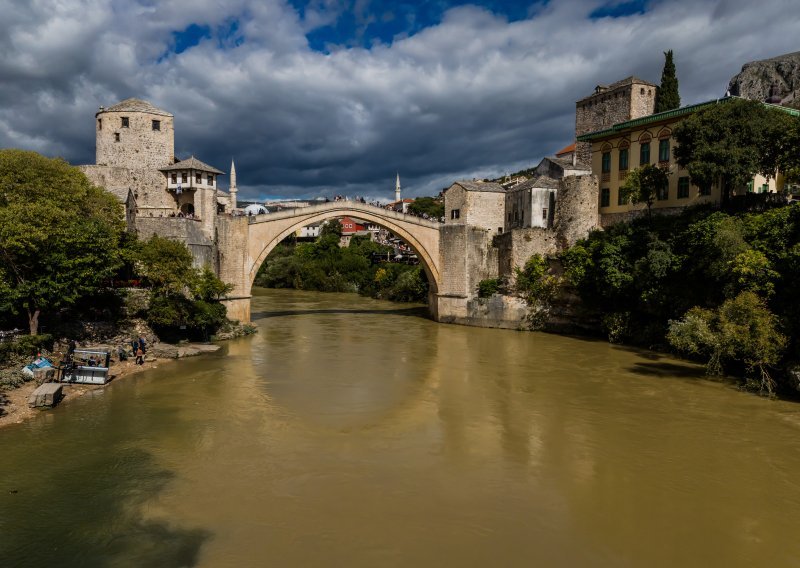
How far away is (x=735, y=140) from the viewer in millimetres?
19094

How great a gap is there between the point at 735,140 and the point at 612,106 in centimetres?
2355

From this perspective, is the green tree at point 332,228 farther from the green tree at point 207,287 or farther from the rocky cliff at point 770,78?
the rocky cliff at point 770,78

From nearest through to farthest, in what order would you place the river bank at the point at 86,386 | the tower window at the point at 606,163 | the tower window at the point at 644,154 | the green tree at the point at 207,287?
the river bank at the point at 86,386 → the green tree at the point at 207,287 → the tower window at the point at 644,154 → the tower window at the point at 606,163

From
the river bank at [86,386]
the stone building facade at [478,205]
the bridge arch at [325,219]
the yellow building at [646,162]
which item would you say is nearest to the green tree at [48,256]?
the river bank at [86,386]

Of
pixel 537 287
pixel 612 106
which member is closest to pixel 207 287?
pixel 537 287

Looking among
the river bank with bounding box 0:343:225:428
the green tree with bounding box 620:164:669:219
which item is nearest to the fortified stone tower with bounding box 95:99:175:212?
the river bank with bounding box 0:343:225:428

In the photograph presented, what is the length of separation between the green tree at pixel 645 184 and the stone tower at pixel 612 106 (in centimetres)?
1537

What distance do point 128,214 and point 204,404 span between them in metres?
16.6

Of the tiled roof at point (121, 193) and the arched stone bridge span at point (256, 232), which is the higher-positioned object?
the tiled roof at point (121, 193)

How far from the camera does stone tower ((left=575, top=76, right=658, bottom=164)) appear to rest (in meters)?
38.8

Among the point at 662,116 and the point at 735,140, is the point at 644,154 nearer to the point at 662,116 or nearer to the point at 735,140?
the point at 662,116

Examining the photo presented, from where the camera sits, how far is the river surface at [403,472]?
7.43 metres

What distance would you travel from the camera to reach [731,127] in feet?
63.3

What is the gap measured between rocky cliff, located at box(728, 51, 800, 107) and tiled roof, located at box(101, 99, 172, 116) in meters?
47.2
